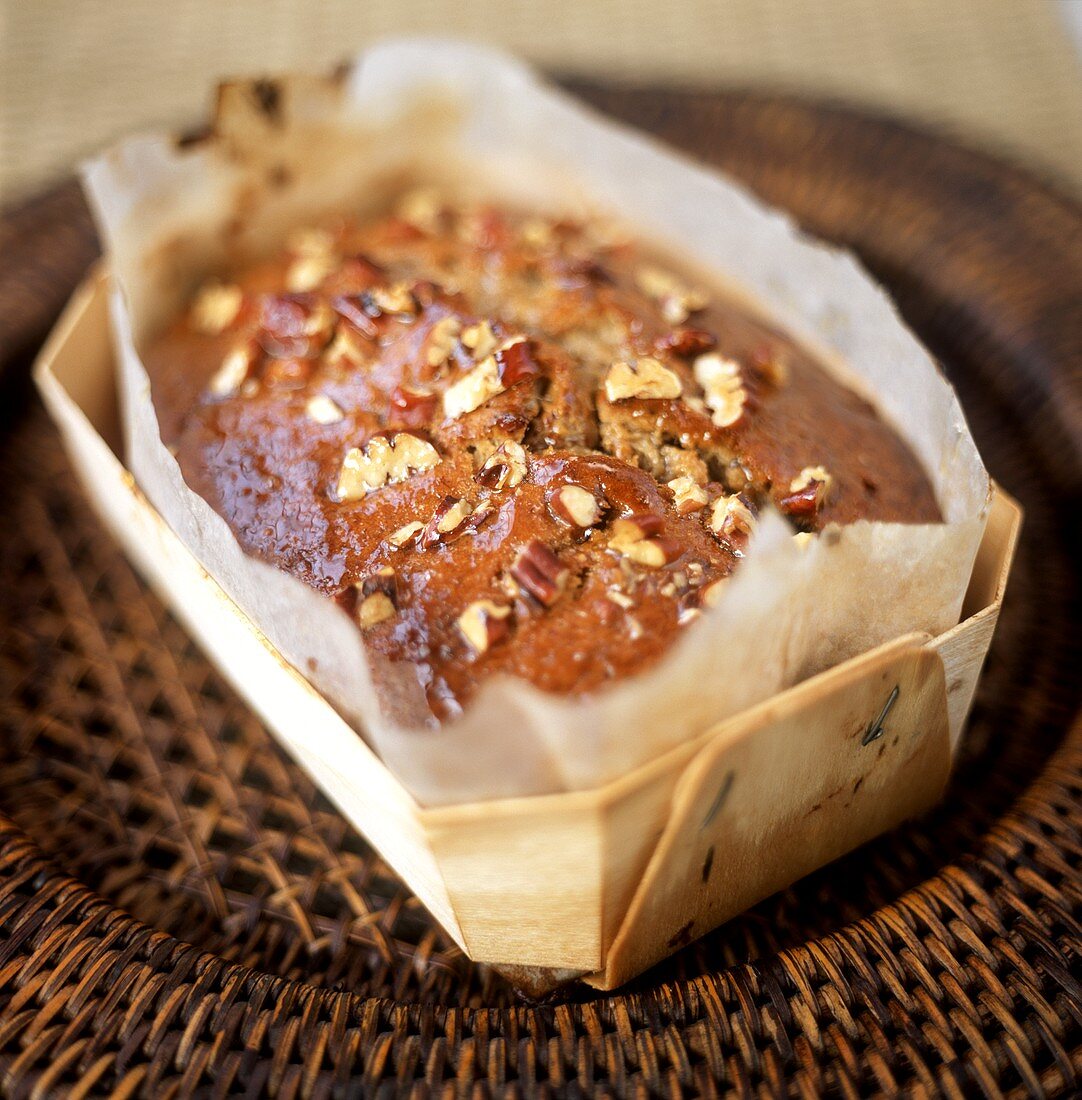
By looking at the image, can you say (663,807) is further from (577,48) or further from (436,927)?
(577,48)

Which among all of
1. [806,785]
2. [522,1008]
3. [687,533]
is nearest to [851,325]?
[687,533]

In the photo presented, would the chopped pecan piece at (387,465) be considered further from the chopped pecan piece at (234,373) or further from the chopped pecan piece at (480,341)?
the chopped pecan piece at (234,373)

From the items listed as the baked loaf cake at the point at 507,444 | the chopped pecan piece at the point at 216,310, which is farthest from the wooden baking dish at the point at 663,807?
the chopped pecan piece at the point at 216,310

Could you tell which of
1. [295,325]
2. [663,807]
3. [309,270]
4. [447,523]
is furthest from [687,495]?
[309,270]

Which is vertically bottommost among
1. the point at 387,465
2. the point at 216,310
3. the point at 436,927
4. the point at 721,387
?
the point at 436,927

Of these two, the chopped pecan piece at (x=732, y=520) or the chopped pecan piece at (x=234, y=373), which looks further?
the chopped pecan piece at (x=234, y=373)

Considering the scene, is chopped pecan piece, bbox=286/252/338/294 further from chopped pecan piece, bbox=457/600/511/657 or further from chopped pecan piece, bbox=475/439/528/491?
chopped pecan piece, bbox=457/600/511/657

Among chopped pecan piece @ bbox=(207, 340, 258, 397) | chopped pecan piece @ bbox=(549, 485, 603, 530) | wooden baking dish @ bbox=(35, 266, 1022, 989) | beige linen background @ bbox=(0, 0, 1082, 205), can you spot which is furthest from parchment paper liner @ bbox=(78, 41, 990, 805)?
beige linen background @ bbox=(0, 0, 1082, 205)
